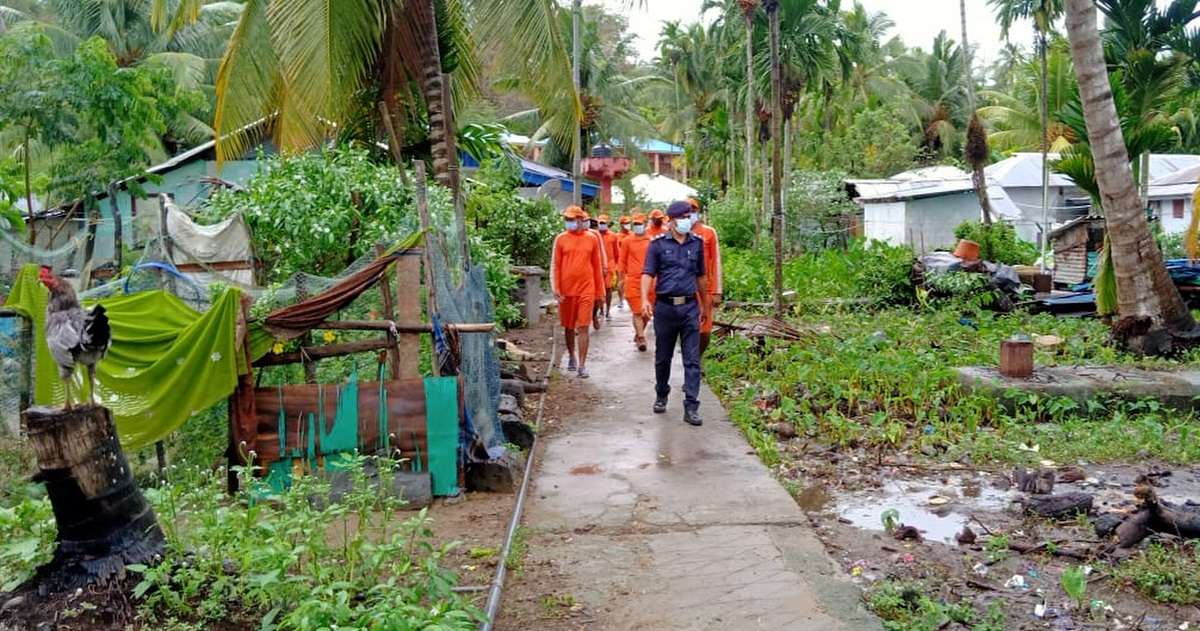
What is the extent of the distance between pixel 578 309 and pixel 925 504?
18.4 ft

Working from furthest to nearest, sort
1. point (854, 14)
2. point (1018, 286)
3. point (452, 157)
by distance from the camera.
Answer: point (854, 14) < point (1018, 286) < point (452, 157)

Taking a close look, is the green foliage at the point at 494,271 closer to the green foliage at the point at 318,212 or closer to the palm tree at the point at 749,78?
the green foliage at the point at 318,212

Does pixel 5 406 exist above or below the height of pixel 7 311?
below

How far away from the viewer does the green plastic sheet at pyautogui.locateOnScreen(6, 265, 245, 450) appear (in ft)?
22.6

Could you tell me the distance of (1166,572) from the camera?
536cm

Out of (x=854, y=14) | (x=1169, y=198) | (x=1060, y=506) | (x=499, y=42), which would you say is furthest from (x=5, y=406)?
(x=854, y=14)

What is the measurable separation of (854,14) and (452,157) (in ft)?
106

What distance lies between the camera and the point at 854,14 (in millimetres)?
40094

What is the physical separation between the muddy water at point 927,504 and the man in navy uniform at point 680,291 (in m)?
2.31

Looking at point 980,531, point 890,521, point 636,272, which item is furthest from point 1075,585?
point 636,272

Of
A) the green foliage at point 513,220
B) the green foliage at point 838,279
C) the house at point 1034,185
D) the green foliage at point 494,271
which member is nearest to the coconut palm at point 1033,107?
the house at point 1034,185

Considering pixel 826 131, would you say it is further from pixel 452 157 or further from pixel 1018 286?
pixel 452 157

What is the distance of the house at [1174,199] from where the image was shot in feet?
88.0

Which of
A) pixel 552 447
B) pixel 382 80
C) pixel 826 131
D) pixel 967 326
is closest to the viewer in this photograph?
pixel 552 447
